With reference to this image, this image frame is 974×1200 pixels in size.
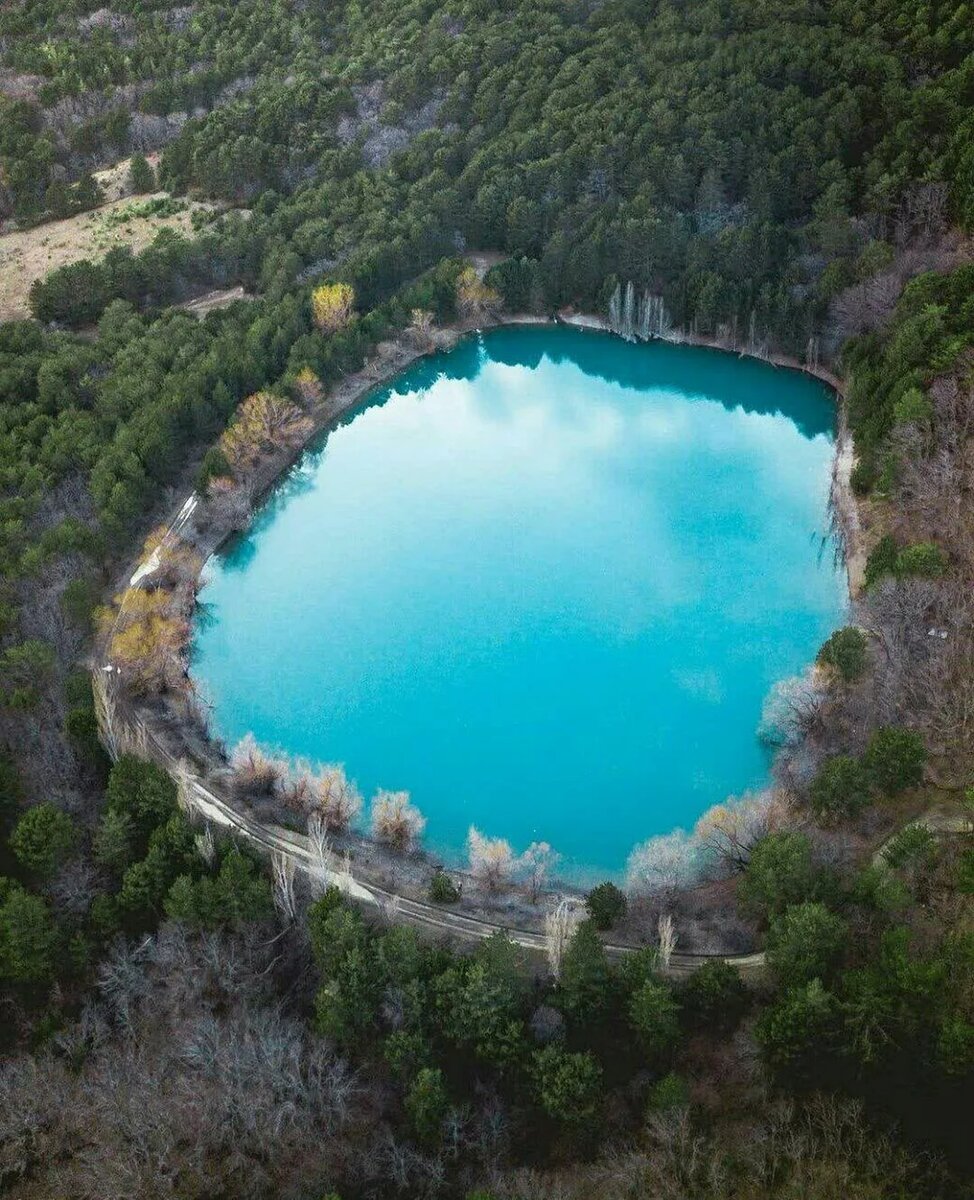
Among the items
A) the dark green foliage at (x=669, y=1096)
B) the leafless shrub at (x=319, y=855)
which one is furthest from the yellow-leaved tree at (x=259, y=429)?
the dark green foliage at (x=669, y=1096)

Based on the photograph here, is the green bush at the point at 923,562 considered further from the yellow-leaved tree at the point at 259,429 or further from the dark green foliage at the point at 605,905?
the yellow-leaved tree at the point at 259,429

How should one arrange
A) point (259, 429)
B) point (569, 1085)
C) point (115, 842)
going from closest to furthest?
point (569, 1085), point (115, 842), point (259, 429)

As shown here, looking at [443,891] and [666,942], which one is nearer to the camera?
[666,942]

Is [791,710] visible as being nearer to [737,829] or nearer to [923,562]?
[737,829]

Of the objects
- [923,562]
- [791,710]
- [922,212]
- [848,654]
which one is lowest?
[791,710]

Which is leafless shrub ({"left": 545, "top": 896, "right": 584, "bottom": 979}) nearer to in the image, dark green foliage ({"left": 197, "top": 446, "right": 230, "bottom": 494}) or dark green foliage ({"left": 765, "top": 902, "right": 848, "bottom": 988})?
dark green foliage ({"left": 765, "top": 902, "right": 848, "bottom": 988})

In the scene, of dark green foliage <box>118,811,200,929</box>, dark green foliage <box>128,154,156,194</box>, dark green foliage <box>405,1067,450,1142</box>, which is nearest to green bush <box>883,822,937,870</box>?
dark green foliage <box>405,1067,450,1142</box>

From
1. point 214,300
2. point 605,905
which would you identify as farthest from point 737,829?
point 214,300
